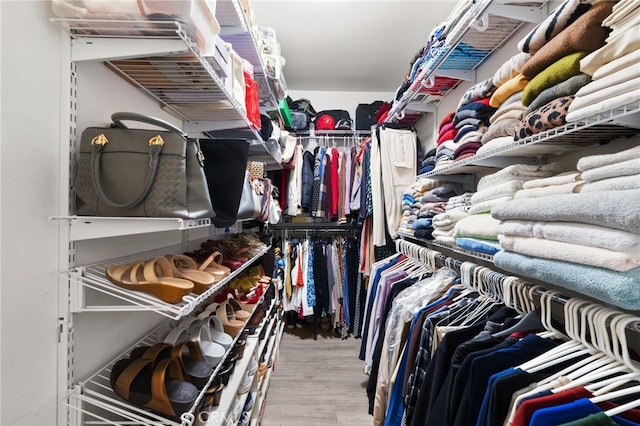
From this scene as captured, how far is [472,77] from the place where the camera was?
1803 mm

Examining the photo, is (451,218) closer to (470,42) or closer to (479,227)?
(479,227)

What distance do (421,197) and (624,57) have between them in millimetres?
1281

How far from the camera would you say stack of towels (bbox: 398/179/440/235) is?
73.8 inches

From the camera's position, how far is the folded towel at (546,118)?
77 cm

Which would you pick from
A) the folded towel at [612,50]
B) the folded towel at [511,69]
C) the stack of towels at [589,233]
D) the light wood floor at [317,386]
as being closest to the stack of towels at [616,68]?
the folded towel at [612,50]

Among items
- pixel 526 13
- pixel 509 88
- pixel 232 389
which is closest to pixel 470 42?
pixel 526 13

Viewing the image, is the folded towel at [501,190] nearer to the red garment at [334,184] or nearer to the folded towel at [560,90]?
the folded towel at [560,90]

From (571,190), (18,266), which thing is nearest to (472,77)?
(571,190)

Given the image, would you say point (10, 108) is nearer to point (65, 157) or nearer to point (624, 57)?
point (65, 157)

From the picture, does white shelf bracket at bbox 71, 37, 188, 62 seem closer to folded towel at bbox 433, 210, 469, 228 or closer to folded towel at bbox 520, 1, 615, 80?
folded towel at bbox 520, 1, 615, 80

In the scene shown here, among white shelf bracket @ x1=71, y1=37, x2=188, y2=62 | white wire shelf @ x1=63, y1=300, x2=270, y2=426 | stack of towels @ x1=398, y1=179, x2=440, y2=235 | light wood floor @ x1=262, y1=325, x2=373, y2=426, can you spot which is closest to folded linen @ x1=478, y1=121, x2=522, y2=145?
stack of towels @ x1=398, y1=179, x2=440, y2=235

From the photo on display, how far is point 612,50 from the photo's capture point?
659 mm

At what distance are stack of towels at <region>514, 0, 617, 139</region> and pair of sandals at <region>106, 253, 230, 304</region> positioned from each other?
1.02 meters

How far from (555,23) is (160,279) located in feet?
4.08
